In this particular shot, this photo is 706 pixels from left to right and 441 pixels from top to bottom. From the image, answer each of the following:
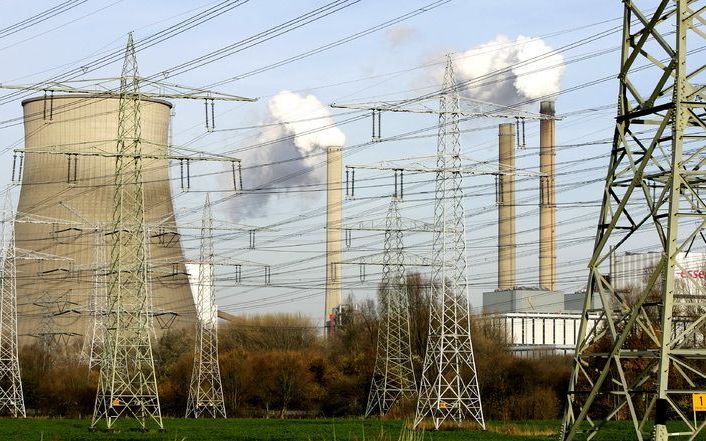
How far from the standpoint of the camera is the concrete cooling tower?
44.5 metres

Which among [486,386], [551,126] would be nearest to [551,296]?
[551,126]

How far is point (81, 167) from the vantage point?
46.5 metres

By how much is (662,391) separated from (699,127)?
260 centimetres

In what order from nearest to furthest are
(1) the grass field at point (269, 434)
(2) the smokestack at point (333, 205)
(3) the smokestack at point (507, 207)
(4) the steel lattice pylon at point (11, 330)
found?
1. (1) the grass field at point (269, 434)
2. (4) the steel lattice pylon at point (11, 330)
3. (3) the smokestack at point (507, 207)
4. (2) the smokestack at point (333, 205)

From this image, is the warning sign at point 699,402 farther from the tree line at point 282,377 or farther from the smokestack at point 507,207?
the smokestack at point 507,207

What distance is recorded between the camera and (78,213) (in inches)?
1852

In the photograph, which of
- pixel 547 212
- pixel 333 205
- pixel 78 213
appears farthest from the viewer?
pixel 333 205

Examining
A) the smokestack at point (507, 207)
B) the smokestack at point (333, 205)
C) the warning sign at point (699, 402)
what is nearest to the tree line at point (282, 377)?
the smokestack at point (507, 207)

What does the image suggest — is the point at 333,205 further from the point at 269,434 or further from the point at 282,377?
the point at 269,434

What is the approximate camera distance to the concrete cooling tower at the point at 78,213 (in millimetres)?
44469

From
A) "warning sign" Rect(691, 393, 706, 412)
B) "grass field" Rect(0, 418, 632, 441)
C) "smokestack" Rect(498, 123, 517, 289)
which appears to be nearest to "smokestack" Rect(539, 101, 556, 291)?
"smokestack" Rect(498, 123, 517, 289)

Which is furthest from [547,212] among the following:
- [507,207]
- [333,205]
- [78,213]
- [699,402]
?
[699,402]

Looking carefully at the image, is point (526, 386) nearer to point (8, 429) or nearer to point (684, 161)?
point (8, 429)

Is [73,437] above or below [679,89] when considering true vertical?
below
